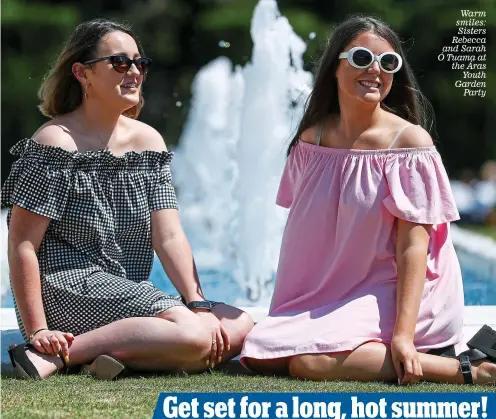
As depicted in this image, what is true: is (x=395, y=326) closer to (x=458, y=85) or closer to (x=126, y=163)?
(x=126, y=163)

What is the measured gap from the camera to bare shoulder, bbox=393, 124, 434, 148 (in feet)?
9.36

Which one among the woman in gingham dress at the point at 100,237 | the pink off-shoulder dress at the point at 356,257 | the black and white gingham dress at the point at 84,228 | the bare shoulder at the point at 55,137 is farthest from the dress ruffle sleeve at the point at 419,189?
the bare shoulder at the point at 55,137

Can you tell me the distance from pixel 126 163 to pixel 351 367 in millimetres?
894

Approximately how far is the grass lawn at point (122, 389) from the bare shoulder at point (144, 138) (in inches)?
28.0

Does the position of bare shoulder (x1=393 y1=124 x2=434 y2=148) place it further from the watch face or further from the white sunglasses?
the watch face

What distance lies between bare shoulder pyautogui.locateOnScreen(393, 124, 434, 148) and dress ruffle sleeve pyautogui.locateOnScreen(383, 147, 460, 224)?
19 mm

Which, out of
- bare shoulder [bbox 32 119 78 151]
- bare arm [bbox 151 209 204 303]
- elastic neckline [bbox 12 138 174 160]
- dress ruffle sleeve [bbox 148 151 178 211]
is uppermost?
bare shoulder [bbox 32 119 78 151]

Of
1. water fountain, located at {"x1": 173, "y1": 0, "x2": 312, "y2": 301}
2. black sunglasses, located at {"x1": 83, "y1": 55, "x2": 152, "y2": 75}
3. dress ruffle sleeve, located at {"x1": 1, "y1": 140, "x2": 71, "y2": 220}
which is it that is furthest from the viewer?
water fountain, located at {"x1": 173, "y1": 0, "x2": 312, "y2": 301}

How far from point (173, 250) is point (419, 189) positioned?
76cm

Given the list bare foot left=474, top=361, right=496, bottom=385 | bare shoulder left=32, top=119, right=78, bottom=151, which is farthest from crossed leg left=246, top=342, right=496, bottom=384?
bare shoulder left=32, top=119, right=78, bottom=151

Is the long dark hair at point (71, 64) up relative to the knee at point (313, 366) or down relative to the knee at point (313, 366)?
up

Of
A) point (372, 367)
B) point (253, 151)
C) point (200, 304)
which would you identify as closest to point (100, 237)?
point (200, 304)

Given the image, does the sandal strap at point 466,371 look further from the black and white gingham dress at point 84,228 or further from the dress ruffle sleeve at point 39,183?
the dress ruffle sleeve at point 39,183

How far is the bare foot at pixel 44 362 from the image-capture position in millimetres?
2778
